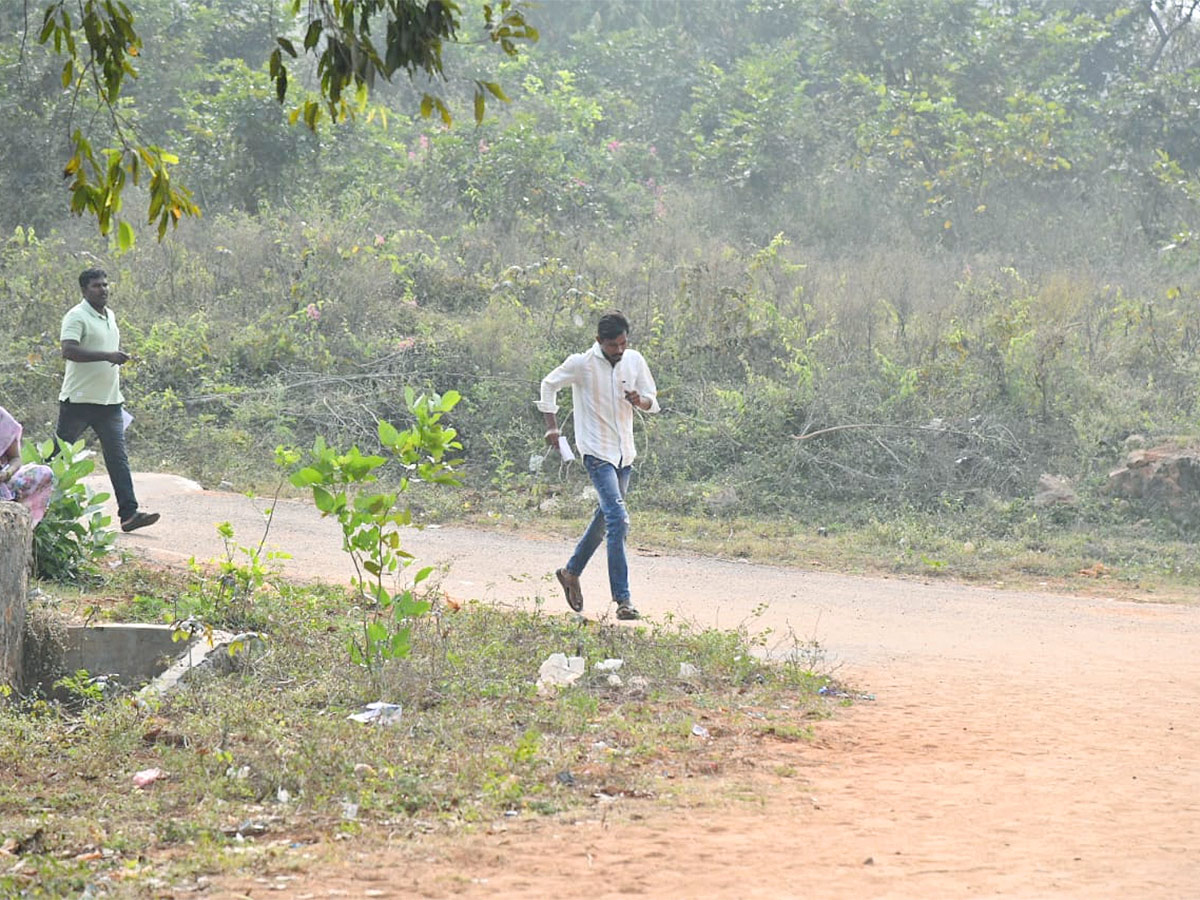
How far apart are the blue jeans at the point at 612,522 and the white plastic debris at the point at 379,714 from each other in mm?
2289

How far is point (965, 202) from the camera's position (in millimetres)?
21719

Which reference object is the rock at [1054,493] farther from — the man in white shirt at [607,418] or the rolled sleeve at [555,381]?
the rolled sleeve at [555,381]

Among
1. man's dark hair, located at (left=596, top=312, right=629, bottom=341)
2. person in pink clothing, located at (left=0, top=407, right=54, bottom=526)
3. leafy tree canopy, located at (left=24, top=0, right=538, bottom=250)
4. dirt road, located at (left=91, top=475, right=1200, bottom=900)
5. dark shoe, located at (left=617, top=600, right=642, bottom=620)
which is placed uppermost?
leafy tree canopy, located at (left=24, top=0, right=538, bottom=250)

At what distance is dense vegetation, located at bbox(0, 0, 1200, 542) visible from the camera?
13562 mm

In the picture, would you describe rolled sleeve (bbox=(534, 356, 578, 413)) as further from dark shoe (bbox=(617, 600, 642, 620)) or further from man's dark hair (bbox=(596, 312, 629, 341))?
dark shoe (bbox=(617, 600, 642, 620))

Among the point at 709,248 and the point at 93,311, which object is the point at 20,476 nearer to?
the point at 93,311

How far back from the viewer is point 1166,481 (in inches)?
474

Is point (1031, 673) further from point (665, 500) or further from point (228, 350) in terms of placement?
point (228, 350)

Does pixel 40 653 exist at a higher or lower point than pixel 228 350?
lower

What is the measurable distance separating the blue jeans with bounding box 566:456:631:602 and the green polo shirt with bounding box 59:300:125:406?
348cm

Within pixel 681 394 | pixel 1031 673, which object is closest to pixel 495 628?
pixel 1031 673

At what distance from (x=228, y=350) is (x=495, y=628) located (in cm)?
916

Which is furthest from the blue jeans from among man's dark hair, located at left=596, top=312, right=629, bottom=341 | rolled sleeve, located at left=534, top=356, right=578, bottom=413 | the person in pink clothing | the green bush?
the person in pink clothing

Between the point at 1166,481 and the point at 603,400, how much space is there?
6256 millimetres
